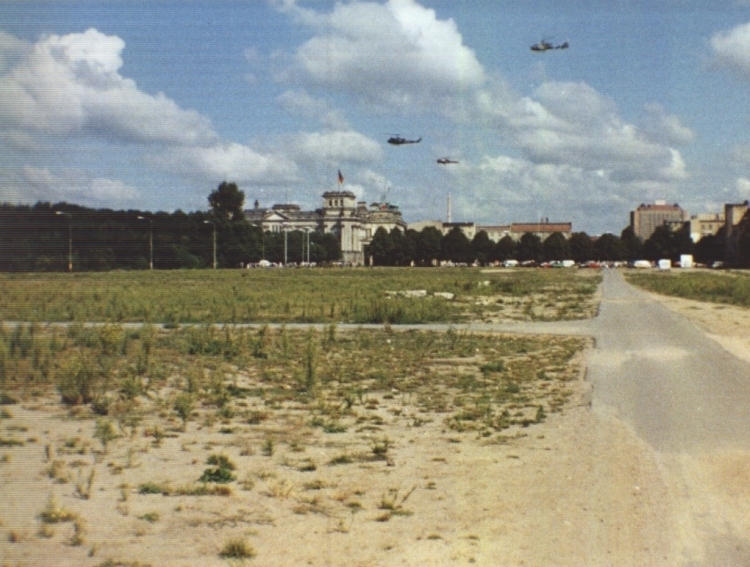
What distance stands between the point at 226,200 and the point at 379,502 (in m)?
96.0

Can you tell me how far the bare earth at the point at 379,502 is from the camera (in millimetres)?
6395

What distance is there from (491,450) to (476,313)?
2500 centimetres

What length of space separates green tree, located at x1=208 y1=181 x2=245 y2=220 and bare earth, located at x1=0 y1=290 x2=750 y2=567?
9066cm

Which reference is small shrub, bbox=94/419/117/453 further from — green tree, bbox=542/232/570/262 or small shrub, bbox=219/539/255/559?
green tree, bbox=542/232/570/262

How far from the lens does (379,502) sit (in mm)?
7656

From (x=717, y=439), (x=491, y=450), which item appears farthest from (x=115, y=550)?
(x=717, y=439)

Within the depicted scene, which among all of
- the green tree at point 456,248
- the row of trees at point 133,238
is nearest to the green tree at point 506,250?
the green tree at point 456,248

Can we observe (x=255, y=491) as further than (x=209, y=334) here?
No

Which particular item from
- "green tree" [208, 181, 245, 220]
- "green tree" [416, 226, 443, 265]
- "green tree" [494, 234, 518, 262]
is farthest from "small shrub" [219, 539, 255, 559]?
"green tree" [494, 234, 518, 262]

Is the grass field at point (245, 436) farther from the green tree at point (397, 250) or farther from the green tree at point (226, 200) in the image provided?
the green tree at point (397, 250)

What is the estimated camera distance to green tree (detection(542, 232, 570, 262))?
567 ft

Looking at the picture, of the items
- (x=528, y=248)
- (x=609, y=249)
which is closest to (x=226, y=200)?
(x=528, y=248)

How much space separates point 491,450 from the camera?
9844 millimetres

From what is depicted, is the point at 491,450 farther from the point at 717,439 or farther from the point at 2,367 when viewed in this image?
the point at 2,367
